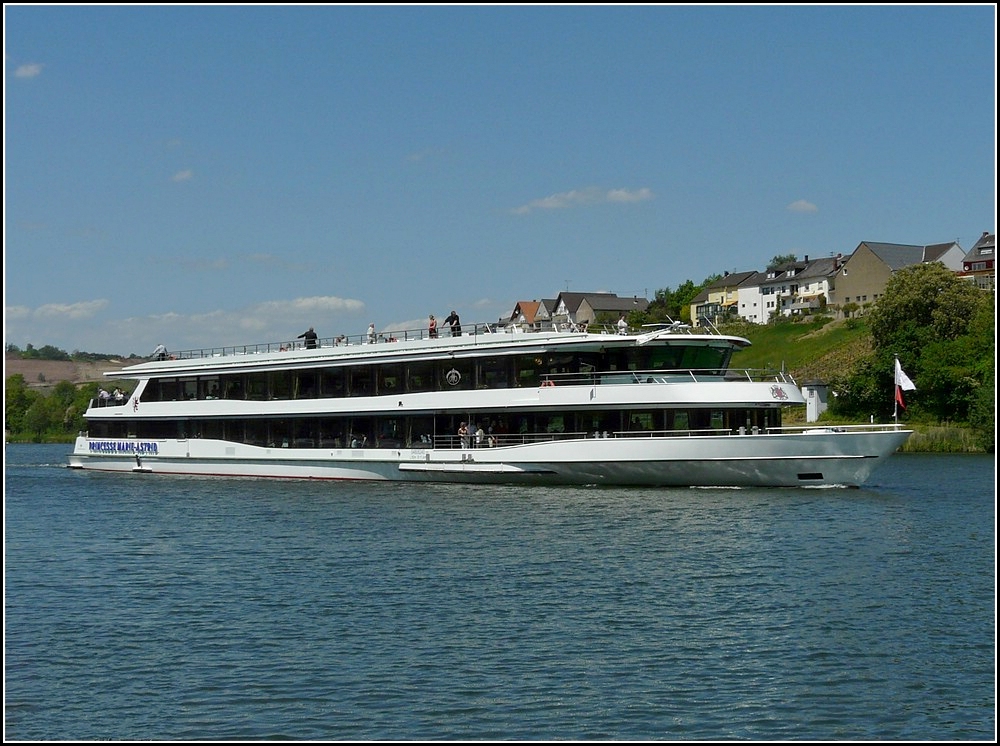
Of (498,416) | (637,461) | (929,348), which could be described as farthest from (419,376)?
(929,348)

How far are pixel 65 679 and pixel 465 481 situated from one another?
2591 centimetres

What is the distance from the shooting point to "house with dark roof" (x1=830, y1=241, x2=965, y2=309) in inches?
4885

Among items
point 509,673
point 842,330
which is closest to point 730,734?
point 509,673

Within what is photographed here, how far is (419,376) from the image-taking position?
43.6 m

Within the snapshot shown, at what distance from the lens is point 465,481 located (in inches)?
1646

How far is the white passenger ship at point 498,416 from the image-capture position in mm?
36438

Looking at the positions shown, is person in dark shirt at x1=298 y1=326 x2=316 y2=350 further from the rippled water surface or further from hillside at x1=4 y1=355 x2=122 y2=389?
hillside at x1=4 y1=355 x2=122 y2=389

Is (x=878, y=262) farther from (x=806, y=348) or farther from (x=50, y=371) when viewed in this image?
(x=50, y=371)

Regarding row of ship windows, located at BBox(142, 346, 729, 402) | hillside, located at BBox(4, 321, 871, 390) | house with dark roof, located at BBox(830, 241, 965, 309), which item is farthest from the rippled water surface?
house with dark roof, located at BBox(830, 241, 965, 309)

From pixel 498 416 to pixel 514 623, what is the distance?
2266 centimetres

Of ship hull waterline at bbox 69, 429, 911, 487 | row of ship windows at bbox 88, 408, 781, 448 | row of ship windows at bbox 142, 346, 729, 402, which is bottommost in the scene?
ship hull waterline at bbox 69, 429, 911, 487

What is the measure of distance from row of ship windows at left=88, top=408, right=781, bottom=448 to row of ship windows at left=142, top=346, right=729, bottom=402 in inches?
44.0

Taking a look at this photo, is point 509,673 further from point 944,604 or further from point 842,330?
point 842,330

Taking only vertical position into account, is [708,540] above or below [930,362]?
below
